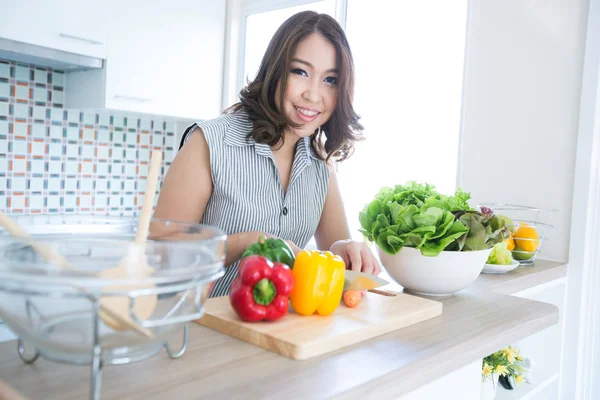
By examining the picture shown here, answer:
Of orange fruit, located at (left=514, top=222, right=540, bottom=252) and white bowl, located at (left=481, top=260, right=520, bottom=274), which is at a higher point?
orange fruit, located at (left=514, top=222, right=540, bottom=252)

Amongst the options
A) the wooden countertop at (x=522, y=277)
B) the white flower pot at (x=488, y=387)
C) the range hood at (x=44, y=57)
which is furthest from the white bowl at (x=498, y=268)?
the range hood at (x=44, y=57)

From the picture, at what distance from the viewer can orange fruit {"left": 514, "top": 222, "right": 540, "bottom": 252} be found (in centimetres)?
184

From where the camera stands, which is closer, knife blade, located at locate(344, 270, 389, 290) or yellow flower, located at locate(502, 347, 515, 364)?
knife blade, located at locate(344, 270, 389, 290)

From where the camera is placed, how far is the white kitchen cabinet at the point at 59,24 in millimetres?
2100

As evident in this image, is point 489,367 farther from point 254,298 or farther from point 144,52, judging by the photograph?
point 144,52

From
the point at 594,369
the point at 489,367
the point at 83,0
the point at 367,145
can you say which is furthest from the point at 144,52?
the point at 594,369

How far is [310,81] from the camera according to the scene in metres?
1.57

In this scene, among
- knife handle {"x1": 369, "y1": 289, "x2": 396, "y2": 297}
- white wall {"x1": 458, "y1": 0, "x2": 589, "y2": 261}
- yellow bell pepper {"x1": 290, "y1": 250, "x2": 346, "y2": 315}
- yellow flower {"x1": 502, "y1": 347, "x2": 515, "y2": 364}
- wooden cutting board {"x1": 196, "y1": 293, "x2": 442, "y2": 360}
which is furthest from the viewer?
white wall {"x1": 458, "y1": 0, "x2": 589, "y2": 261}

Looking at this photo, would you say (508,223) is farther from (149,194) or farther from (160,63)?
(160,63)

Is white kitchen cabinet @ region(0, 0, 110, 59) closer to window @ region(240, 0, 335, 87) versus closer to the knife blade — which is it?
window @ region(240, 0, 335, 87)

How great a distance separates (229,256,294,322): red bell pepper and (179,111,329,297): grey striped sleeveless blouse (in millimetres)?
605

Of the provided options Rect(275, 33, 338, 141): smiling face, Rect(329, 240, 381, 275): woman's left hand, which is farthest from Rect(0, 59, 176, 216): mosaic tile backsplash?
Rect(329, 240, 381, 275): woman's left hand

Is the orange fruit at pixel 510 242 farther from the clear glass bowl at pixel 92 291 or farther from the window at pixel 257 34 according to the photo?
the window at pixel 257 34

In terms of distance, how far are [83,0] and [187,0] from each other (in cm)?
60
